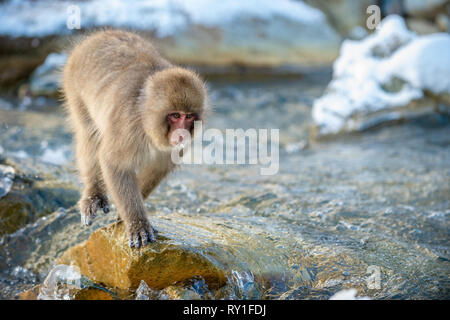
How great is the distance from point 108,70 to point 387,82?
15.4 ft

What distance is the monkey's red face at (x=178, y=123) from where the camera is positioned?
3.01 meters

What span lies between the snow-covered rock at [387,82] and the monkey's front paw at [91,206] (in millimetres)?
3844

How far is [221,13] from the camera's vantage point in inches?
398

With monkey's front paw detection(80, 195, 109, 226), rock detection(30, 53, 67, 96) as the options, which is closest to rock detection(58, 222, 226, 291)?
monkey's front paw detection(80, 195, 109, 226)

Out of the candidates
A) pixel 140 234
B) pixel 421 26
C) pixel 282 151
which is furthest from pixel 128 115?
pixel 421 26

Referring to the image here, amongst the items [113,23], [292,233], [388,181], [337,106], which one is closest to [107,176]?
[292,233]

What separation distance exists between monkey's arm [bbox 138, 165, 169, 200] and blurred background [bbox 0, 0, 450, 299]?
0.72ft

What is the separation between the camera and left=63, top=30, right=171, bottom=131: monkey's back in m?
3.26

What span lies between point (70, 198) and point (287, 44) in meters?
6.67

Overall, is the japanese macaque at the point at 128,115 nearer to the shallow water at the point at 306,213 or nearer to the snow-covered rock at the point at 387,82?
the shallow water at the point at 306,213

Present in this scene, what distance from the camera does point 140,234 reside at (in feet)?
10.0

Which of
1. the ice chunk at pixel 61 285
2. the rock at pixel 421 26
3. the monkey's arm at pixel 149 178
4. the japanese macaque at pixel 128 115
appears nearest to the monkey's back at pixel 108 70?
the japanese macaque at pixel 128 115
